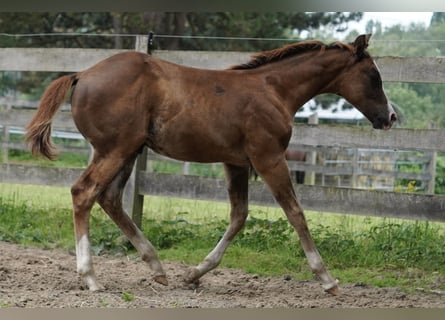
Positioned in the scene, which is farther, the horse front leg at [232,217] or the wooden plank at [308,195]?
the wooden plank at [308,195]

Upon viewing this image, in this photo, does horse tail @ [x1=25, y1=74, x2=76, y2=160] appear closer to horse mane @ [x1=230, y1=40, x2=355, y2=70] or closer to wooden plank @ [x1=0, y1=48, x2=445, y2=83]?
horse mane @ [x1=230, y1=40, x2=355, y2=70]

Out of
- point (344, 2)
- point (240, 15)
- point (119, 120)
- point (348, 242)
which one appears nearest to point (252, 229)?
point (348, 242)

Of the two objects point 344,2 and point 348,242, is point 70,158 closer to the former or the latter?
point 348,242

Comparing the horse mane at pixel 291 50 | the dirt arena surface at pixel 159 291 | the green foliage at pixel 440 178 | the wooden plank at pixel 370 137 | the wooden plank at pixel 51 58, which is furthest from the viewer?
the green foliage at pixel 440 178

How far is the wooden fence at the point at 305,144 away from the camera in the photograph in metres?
5.55

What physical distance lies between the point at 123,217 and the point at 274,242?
4.86 ft

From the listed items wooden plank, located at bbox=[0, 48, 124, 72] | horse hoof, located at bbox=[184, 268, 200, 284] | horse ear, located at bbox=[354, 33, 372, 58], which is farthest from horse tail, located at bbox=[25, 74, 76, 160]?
horse ear, located at bbox=[354, 33, 372, 58]

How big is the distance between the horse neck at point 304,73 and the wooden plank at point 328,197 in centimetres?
104

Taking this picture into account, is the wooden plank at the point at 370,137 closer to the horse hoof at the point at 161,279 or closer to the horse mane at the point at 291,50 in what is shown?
the horse mane at the point at 291,50

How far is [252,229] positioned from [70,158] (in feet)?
24.3

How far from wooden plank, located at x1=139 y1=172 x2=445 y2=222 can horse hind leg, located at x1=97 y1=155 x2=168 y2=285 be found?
4.11 feet

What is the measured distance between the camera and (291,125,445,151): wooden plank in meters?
5.52

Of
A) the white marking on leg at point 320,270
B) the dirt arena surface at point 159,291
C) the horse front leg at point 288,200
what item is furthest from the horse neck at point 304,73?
the dirt arena surface at point 159,291

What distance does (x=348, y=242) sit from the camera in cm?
564
